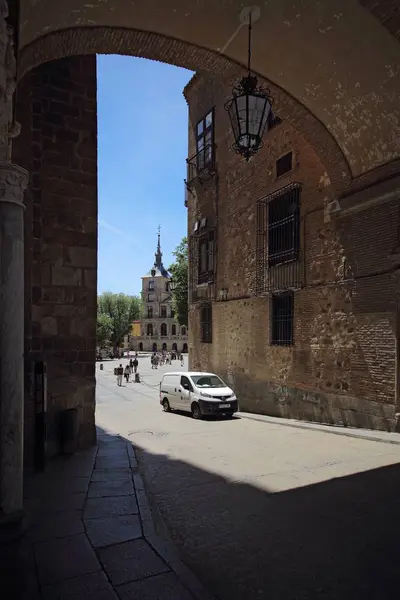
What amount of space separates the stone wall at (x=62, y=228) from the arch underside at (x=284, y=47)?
39.6 inches

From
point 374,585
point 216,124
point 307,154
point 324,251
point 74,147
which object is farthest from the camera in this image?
A: point 216,124

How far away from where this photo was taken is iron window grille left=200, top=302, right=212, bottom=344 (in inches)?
719

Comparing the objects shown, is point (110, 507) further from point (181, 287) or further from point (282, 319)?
point (181, 287)

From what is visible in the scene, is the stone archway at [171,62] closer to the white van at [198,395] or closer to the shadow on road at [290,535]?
the shadow on road at [290,535]

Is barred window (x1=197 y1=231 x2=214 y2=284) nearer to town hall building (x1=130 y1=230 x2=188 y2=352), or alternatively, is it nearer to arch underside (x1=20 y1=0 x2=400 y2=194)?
arch underside (x1=20 y1=0 x2=400 y2=194)

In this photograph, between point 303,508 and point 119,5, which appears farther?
point 119,5

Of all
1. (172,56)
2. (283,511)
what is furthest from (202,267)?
(283,511)

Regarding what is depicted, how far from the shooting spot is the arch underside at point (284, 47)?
7.01 metres

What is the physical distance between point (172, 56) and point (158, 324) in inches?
3196

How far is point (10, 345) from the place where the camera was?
3.95 meters

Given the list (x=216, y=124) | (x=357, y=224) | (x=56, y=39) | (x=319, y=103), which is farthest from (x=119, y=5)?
(x=216, y=124)

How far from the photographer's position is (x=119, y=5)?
697 centimetres

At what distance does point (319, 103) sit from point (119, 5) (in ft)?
15.3

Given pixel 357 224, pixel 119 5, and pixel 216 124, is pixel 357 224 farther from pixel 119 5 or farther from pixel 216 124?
pixel 216 124
